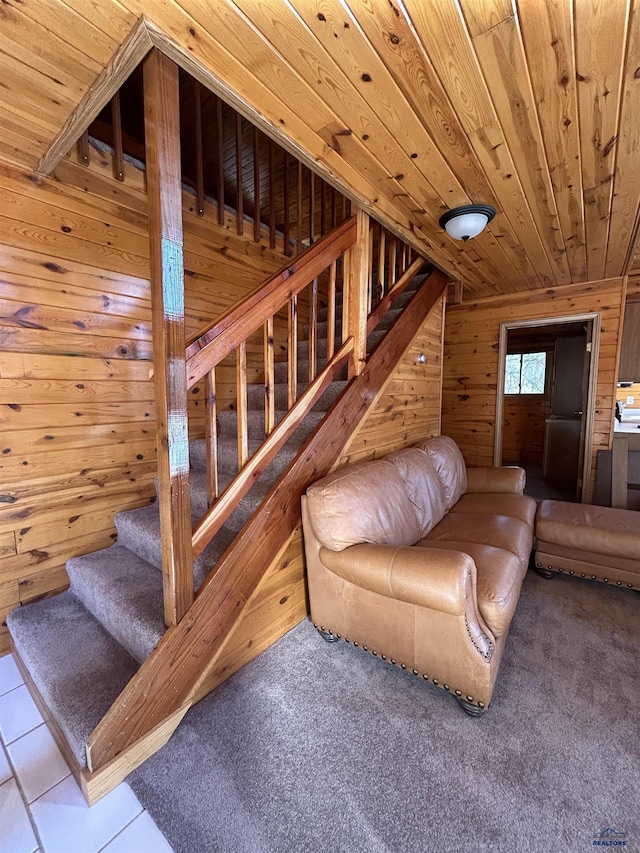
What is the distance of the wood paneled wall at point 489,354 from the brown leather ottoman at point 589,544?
1.61 meters

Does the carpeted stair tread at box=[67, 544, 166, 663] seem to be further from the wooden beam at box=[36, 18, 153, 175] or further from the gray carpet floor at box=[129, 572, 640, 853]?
the wooden beam at box=[36, 18, 153, 175]

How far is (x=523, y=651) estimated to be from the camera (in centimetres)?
184

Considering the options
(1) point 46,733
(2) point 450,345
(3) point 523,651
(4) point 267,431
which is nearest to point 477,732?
(3) point 523,651

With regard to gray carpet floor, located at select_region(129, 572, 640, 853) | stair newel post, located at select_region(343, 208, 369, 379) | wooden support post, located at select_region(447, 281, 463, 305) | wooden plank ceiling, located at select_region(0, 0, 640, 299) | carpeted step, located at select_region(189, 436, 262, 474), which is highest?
wooden plank ceiling, located at select_region(0, 0, 640, 299)

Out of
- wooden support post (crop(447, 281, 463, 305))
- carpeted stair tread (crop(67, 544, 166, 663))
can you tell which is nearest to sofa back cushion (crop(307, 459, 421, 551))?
carpeted stair tread (crop(67, 544, 166, 663))

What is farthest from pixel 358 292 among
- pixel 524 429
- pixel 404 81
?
pixel 524 429

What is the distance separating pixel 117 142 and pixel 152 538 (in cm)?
220

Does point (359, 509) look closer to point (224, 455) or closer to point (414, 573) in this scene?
point (414, 573)

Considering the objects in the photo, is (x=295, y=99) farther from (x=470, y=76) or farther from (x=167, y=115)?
(x=470, y=76)

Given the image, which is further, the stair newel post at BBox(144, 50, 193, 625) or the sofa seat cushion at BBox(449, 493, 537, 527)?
the sofa seat cushion at BBox(449, 493, 537, 527)

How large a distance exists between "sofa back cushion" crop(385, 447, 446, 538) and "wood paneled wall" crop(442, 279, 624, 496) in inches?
82.5

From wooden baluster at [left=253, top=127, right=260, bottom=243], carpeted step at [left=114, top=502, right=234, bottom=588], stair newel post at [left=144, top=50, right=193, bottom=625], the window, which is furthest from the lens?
the window

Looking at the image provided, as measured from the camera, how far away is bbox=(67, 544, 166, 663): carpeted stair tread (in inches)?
57.0

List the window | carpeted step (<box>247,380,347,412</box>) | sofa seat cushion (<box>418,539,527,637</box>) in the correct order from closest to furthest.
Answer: sofa seat cushion (<box>418,539,527,637</box>) < carpeted step (<box>247,380,347,412</box>) < the window
